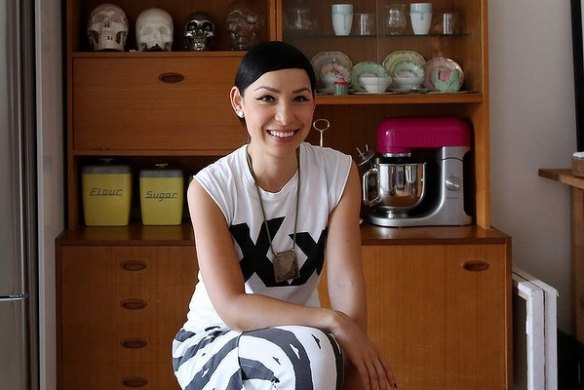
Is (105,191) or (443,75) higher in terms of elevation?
(443,75)

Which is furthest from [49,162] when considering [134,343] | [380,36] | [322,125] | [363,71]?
→ [380,36]

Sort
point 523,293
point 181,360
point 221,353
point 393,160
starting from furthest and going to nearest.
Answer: point 393,160
point 523,293
point 181,360
point 221,353

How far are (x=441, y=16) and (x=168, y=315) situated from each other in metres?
1.35

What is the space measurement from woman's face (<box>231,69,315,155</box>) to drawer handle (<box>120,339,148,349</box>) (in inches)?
47.3

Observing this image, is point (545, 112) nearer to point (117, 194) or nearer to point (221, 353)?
point (117, 194)

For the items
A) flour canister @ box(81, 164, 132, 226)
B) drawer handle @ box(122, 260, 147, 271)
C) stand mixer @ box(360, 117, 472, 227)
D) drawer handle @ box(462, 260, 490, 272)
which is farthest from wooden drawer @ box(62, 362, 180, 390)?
drawer handle @ box(462, 260, 490, 272)

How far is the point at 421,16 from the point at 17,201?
1446 millimetres

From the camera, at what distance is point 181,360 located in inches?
75.1

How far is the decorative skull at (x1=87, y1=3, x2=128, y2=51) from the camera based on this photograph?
3070mm

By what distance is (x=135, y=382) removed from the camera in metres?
2.91

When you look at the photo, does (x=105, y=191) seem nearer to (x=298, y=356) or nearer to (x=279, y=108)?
(x=279, y=108)

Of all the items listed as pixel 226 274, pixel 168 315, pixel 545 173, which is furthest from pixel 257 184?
pixel 545 173

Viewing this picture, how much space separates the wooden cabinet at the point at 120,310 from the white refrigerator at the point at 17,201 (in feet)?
0.68

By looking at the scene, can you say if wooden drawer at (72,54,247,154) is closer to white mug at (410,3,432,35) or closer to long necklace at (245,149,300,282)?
white mug at (410,3,432,35)
